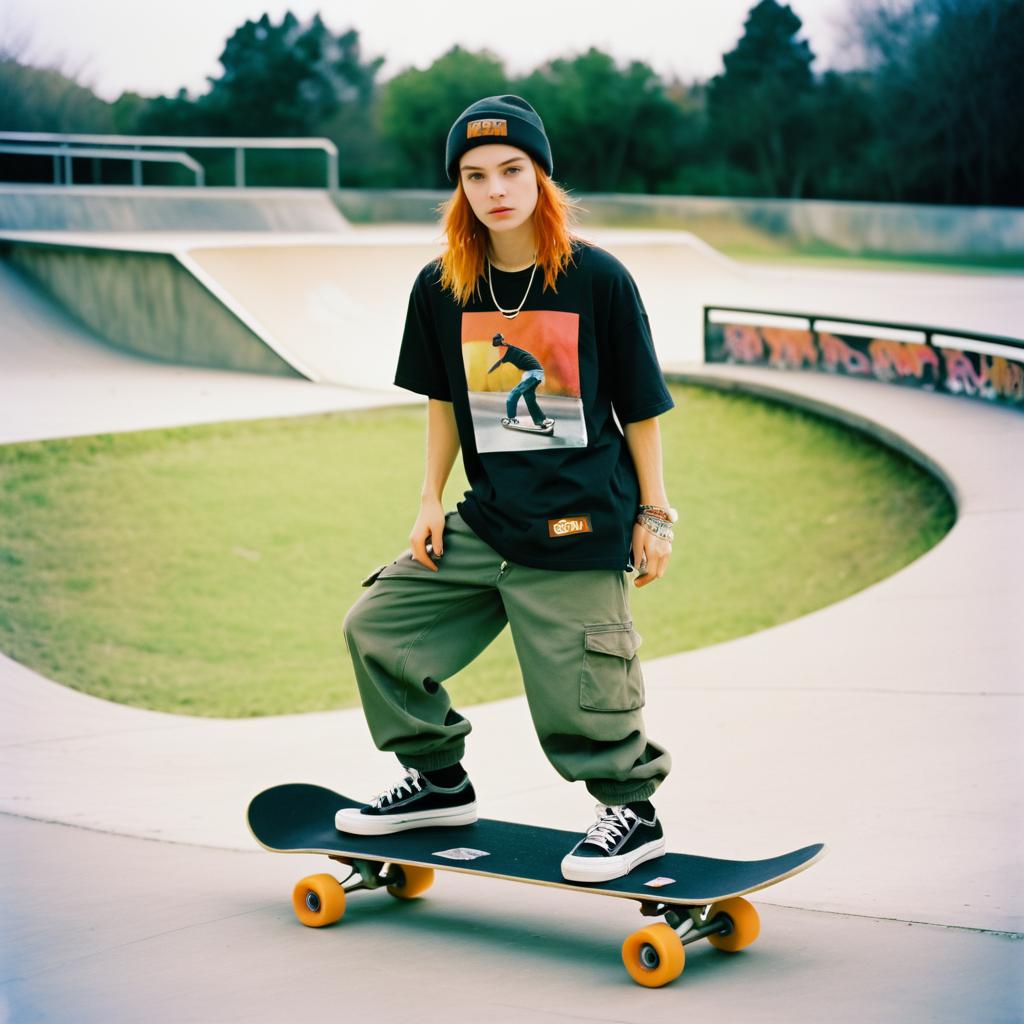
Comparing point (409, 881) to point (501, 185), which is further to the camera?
point (409, 881)

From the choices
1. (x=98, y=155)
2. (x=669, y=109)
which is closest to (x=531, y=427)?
(x=98, y=155)

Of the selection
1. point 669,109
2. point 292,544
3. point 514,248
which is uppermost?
point 669,109

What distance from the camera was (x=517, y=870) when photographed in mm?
2553

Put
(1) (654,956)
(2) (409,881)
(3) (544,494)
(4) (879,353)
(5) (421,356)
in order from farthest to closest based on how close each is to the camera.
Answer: (4) (879,353) < (2) (409,881) < (5) (421,356) < (3) (544,494) < (1) (654,956)

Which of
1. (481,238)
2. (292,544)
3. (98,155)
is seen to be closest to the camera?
(481,238)

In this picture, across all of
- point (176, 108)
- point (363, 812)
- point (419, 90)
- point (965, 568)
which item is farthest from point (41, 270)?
point (363, 812)

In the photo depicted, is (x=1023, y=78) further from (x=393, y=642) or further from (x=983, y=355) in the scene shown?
(x=393, y=642)

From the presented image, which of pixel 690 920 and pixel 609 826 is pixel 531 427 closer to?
pixel 609 826

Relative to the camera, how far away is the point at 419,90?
23219 mm

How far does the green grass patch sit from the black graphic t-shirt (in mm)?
4238

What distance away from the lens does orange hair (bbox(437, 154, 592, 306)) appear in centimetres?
255

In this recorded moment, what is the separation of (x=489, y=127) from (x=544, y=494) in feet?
2.28

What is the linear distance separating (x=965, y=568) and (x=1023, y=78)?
9.14 m

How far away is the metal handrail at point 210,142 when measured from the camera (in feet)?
63.4
